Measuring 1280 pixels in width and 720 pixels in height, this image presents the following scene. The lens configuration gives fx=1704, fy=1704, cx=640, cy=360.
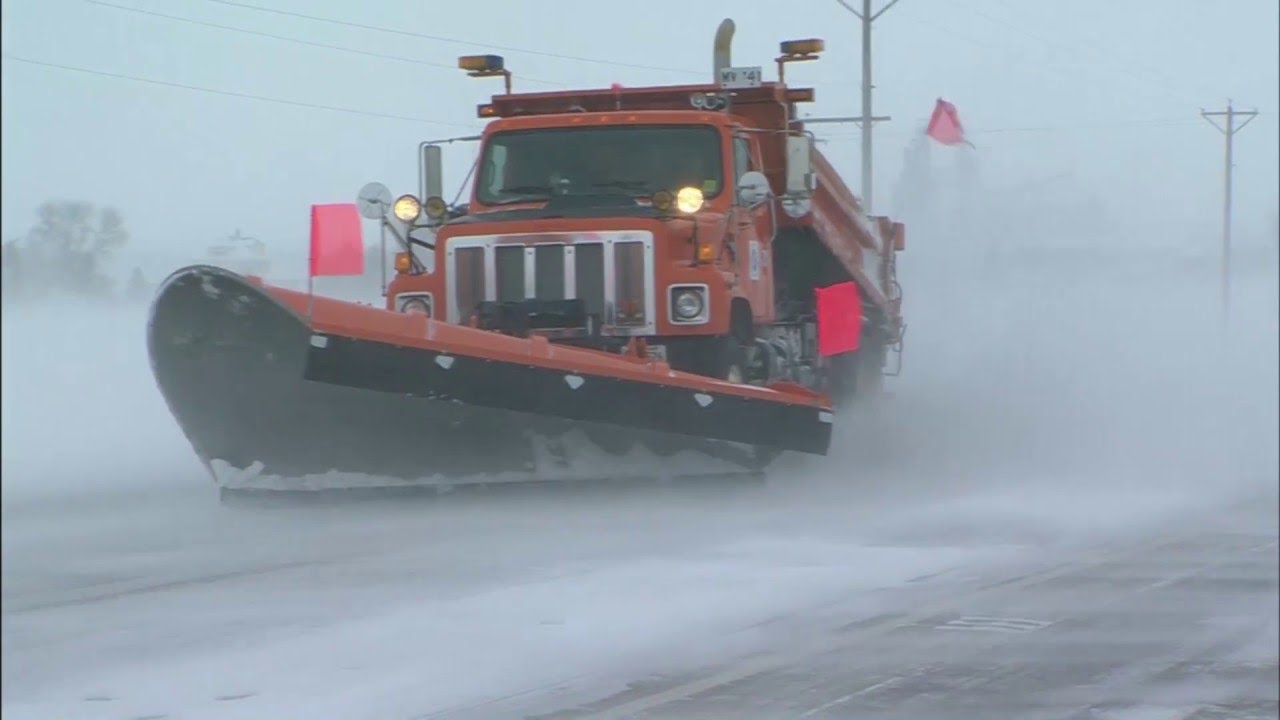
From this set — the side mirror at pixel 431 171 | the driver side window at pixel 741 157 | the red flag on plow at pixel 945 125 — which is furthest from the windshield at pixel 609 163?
the red flag on plow at pixel 945 125

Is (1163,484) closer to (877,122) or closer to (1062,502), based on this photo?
(1062,502)

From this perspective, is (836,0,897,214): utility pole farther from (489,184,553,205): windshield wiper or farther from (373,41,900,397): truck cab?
(489,184,553,205): windshield wiper

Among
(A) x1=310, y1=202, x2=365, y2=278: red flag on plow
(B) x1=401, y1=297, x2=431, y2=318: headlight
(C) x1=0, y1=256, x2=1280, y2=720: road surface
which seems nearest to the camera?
(C) x1=0, y1=256, x2=1280, y2=720: road surface

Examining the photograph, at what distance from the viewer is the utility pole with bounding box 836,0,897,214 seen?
14189mm

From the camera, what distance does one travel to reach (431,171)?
11820mm

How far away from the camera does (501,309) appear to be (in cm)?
1049

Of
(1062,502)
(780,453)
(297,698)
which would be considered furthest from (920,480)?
(297,698)

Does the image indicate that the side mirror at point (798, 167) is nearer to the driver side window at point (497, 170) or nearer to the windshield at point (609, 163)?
the windshield at point (609, 163)

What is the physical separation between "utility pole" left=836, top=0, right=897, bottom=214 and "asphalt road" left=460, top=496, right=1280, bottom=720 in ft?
21.5

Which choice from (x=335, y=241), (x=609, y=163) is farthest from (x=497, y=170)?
(x=335, y=241)

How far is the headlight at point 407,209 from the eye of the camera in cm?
1140

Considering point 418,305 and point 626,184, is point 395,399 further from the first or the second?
point 626,184

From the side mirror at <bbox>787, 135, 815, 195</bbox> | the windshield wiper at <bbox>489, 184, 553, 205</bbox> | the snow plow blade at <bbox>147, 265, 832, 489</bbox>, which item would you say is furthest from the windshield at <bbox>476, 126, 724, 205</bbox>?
the snow plow blade at <bbox>147, 265, 832, 489</bbox>

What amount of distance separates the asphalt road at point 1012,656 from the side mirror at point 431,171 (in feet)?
16.5
